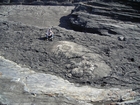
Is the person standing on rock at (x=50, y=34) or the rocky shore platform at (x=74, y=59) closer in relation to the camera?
the rocky shore platform at (x=74, y=59)

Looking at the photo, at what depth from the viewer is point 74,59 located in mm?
9320

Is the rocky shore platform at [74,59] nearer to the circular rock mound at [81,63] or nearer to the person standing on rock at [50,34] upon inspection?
the circular rock mound at [81,63]

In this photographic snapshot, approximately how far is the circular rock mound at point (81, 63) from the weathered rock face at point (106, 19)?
1.67m

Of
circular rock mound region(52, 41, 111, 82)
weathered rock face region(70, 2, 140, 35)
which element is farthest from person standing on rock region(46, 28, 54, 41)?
weathered rock face region(70, 2, 140, 35)

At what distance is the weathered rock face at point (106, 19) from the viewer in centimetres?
1091

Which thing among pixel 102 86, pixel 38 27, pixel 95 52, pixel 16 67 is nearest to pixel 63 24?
pixel 38 27

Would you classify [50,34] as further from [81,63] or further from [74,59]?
[81,63]

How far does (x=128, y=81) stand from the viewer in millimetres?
8398

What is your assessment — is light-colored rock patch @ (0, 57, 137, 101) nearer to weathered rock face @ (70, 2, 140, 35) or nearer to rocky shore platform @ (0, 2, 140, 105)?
rocky shore platform @ (0, 2, 140, 105)

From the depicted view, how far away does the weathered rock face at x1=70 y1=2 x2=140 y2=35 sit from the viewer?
1091cm

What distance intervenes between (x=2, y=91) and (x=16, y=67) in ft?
5.18

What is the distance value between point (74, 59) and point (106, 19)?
10.3 feet

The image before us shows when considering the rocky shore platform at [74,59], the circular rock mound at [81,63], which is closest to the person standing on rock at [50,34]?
the rocky shore platform at [74,59]

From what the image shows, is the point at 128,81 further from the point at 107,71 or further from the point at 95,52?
the point at 95,52
